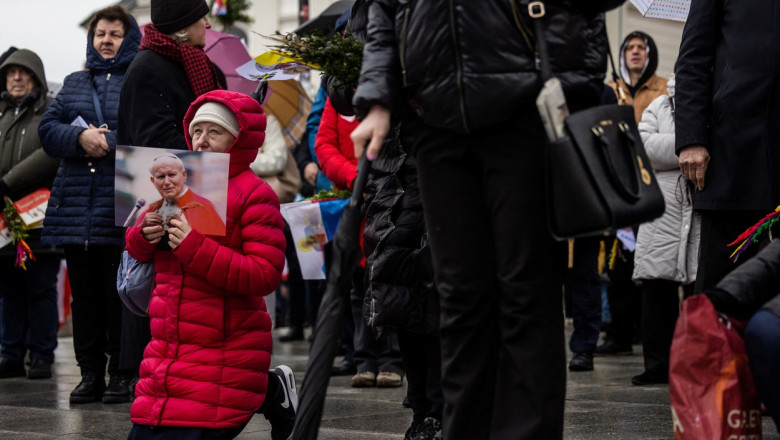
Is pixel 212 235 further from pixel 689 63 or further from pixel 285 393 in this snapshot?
pixel 689 63

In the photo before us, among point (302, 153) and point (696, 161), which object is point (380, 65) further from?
point (302, 153)

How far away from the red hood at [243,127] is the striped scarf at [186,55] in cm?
140

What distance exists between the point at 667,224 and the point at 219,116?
3.94 meters

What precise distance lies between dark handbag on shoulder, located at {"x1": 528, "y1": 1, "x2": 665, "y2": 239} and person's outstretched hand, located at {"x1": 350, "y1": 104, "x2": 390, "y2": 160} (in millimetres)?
523

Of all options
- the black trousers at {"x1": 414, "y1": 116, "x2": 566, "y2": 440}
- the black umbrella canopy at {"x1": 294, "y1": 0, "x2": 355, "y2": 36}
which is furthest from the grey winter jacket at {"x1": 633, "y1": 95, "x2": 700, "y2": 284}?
the black trousers at {"x1": 414, "y1": 116, "x2": 566, "y2": 440}

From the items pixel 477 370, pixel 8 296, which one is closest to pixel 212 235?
pixel 477 370

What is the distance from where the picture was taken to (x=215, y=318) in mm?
4574

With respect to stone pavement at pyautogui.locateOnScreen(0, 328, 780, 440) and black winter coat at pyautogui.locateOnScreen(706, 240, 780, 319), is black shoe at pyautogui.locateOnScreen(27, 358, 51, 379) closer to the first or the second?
stone pavement at pyautogui.locateOnScreen(0, 328, 780, 440)

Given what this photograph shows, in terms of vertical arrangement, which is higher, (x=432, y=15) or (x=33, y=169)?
(x=432, y=15)

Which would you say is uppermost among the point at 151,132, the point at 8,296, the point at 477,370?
the point at 151,132

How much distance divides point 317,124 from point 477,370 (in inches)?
211

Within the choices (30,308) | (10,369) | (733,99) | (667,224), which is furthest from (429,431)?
(30,308)

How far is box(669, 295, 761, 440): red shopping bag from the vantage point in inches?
127

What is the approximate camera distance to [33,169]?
28.6 feet
